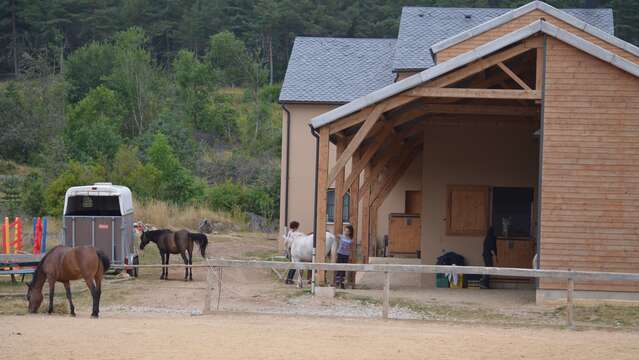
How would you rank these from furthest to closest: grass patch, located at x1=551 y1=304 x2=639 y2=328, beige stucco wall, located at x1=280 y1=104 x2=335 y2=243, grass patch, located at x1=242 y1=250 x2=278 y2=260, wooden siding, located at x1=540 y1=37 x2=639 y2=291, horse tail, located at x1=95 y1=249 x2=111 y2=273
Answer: beige stucco wall, located at x1=280 y1=104 x2=335 y2=243
grass patch, located at x1=242 y1=250 x2=278 y2=260
wooden siding, located at x1=540 y1=37 x2=639 y2=291
grass patch, located at x1=551 y1=304 x2=639 y2=328
horse tail, located at x1=95 y1=249 x2=111 y2=273

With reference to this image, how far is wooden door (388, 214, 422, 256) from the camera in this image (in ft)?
98.6

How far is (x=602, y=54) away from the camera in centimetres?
1872

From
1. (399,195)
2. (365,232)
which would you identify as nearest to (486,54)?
(365,232)

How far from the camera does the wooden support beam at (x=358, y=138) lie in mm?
19281

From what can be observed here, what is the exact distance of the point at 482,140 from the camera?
79.9 ft

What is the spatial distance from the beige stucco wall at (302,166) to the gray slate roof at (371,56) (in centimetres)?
44

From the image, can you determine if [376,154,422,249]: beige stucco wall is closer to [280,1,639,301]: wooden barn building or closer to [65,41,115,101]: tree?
[280,1,639,301]: wooden barn building

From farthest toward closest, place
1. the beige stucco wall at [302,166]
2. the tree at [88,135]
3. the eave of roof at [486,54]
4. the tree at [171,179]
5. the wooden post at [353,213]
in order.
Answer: the tree at [88,135]
the tree at [171,179]
the beige stucco wall at [302,166]
the wooden post at [353,213]
the eave of roof at [486,54]

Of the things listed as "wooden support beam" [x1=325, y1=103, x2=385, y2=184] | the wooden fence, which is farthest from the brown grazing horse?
"wooden support beam" [x1=325, y1=103, x2=385, y2=184]

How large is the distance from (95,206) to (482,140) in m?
9.97

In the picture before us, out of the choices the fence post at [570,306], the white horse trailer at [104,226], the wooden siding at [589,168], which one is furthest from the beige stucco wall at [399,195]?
the fence post at [570,306]

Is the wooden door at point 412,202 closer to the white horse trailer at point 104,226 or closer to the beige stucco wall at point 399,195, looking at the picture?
the beige stucco wall at point 399,195

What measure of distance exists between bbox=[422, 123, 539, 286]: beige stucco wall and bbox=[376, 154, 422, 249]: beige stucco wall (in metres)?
7.80

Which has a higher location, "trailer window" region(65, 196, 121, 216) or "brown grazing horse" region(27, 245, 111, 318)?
"trailer window" region(65, 196, 121, 216)
